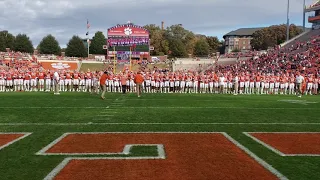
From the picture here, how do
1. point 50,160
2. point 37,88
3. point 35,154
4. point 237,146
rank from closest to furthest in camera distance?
point 50,160, point 35,154, point 237,146, point 37,88

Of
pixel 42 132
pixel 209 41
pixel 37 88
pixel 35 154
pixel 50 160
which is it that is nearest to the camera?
pixel 50 160

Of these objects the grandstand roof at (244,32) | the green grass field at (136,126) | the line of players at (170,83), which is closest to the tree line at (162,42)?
the grandstand roof at (244,32)

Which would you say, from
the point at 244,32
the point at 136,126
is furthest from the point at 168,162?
the point at 244,32

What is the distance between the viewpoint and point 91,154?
18.8 ft

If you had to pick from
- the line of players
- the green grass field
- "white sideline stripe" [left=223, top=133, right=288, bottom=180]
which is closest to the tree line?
the line of players

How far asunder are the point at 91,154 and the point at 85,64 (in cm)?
5964

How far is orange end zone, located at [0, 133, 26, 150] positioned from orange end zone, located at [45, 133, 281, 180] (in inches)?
35.7

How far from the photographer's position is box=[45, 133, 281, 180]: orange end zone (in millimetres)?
4582

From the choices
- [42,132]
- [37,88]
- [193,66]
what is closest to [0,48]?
[193,66]

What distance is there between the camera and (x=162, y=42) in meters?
82.8

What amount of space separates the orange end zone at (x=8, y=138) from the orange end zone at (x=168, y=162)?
91cm

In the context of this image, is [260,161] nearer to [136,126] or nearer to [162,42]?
[136,126]

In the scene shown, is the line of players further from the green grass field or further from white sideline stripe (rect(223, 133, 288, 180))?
white sideline stripe (rect(223, 133, 288, 180))

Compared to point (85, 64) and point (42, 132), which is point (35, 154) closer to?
point (42, 132)
